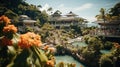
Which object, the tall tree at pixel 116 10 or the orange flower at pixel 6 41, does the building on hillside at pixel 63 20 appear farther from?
the orange flower at pixel 6 41

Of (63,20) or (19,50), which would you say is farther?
(63,20)

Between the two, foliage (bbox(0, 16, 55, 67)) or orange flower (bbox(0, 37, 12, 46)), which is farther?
orange flower (bbox(0, 37, 12, 46))

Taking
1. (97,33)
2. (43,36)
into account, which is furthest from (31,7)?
(97,33)

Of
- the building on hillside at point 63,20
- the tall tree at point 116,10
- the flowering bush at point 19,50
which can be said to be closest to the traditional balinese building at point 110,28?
the tall tree at point 116,10

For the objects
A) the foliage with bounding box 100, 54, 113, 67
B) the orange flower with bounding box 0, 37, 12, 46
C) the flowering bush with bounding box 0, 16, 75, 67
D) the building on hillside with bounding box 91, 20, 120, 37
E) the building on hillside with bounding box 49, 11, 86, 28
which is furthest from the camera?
the building on hillside with bounding box 49, 11, 86, 28

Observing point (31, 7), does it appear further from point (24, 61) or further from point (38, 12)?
point (24, 61)

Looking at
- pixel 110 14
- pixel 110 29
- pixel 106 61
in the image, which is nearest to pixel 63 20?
pixel 110 14

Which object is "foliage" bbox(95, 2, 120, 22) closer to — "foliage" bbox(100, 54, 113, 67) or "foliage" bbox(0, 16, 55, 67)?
"foliage" bbox(100, 54, 113, 67)

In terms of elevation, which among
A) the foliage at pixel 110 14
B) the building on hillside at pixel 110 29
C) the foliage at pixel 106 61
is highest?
the foliage at pixel 110 14

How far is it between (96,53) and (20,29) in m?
20.0

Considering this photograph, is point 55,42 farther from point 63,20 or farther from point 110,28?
point 63,20

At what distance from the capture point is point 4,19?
93.0 inches

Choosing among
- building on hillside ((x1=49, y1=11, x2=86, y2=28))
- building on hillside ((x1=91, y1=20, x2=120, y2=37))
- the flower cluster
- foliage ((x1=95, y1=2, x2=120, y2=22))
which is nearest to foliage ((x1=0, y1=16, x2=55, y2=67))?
the flower cluster

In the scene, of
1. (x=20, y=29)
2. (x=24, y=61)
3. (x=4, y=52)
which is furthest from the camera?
(x=20, y=29)
